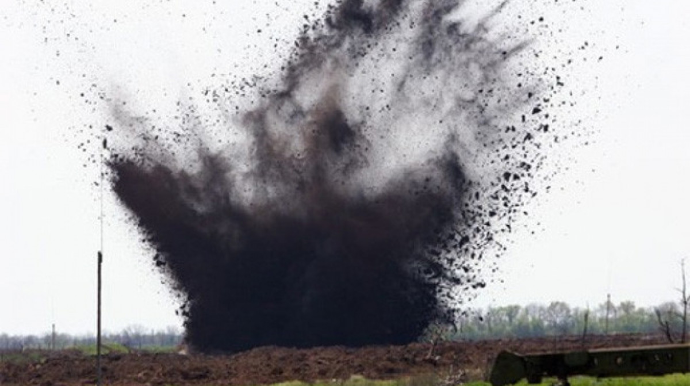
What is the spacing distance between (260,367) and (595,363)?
36.9m

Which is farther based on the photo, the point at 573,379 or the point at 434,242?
the point at 434,242

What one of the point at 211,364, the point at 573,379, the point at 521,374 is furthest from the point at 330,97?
the point at 521,374

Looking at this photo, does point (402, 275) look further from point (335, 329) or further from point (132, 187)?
point (132, 187)

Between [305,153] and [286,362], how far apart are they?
2113cm

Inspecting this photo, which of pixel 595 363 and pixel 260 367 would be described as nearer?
pixel 595 363

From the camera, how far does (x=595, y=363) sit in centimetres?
2186

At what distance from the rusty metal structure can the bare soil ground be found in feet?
88.4

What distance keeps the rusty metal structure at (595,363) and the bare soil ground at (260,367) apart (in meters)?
26.9

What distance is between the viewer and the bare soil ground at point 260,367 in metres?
52.8

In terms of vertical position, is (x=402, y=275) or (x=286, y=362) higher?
(x=402, y=275)

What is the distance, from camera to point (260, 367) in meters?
57.3

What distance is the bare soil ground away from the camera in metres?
52.8

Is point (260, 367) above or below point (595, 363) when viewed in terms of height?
above

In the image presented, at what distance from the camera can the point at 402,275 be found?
78.0m
